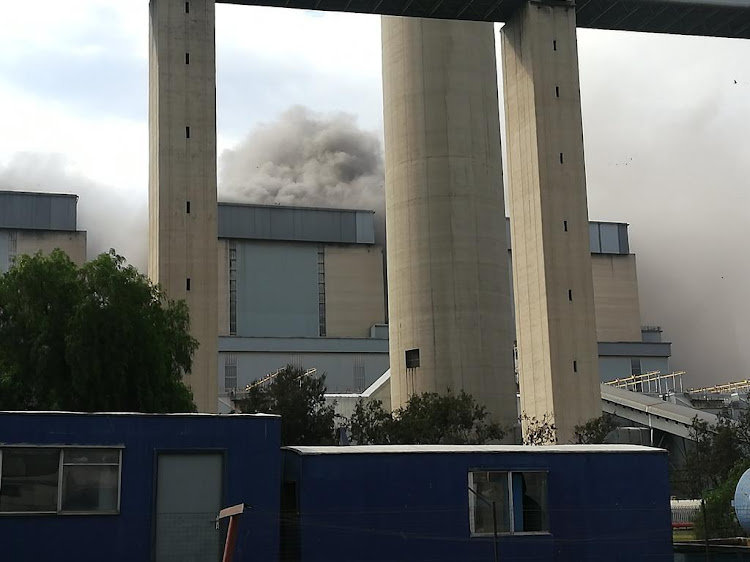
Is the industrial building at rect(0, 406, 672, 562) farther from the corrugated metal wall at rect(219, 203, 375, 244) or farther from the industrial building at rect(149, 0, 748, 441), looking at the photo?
the corrugated metal wall at rect(219, 203, 375, 244)

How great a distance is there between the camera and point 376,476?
2412cm

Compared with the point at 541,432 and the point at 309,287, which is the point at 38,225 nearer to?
the point at 309,287

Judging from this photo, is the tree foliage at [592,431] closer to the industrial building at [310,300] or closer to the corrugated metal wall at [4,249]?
A: the industrial building at [310,300]

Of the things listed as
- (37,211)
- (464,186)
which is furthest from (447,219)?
(37,211)

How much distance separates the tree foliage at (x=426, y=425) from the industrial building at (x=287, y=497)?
3213 centimetres

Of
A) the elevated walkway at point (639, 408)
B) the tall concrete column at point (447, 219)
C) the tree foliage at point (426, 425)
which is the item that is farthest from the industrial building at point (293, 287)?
the tree foliage at point (426, 425)

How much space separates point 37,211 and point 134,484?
85.3 meters

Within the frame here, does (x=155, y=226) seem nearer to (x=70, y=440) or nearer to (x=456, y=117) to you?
(x=456, y=117)

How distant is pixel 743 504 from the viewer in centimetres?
3725

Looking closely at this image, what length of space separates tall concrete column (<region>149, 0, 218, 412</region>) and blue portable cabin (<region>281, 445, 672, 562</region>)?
33.0 meters

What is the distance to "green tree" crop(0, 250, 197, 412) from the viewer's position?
3981 centimetres

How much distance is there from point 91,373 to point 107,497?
17.8m

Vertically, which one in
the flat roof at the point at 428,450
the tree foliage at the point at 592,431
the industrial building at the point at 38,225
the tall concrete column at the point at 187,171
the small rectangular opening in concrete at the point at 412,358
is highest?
the industrial building at the point at 38,225

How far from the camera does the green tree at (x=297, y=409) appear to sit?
5931 centimetres
